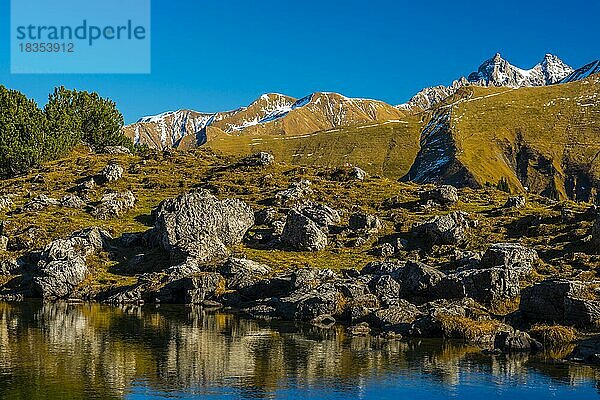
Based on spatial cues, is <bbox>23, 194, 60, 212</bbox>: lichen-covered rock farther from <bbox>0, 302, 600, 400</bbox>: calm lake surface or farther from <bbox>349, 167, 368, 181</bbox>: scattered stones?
<bbox>349, 167, 368, 181</bbox>: scattered stones

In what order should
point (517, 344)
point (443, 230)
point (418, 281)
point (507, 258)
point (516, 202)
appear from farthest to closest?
point (516, 202), point (443, 230), point (507, 258), point (418, 281), point (517, 344)

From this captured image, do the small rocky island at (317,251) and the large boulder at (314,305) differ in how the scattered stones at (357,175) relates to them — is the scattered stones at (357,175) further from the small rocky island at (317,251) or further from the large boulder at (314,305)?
the large boulder at (314,305)

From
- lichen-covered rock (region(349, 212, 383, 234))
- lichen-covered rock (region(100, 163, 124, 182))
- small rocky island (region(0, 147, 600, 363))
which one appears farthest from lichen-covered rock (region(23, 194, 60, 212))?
lichen-covered rock (region(349, 212, 383, 234))

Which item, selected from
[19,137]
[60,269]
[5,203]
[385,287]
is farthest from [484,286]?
[19,137]

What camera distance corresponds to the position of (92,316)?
71250mm

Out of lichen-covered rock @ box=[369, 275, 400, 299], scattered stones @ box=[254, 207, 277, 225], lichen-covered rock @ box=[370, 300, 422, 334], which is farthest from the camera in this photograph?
scattered stones @ box=[254, 207, 277, 225]

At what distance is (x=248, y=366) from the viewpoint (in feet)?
157

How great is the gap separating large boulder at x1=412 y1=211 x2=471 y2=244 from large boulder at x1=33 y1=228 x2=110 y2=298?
5083cm

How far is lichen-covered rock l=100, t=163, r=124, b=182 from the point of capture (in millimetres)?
139000

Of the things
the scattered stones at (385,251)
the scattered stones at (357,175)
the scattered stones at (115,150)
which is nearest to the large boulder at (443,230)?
the scattered stones at (385,251)

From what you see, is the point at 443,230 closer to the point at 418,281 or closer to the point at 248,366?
the point at 418,281

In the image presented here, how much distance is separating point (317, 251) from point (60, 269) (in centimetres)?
3731

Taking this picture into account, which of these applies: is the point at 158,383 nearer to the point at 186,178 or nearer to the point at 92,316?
the point at 92,316

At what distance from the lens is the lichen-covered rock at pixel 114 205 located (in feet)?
387
